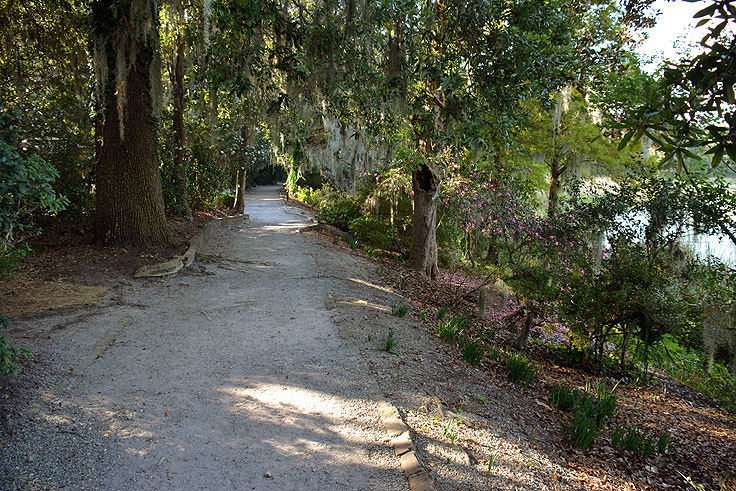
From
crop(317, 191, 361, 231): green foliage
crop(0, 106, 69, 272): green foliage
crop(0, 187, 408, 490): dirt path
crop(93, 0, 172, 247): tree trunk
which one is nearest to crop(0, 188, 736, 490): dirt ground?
crop(0, 187, 408, 490): dirt path

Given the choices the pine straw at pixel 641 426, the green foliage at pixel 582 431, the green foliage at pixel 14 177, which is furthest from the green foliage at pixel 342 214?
the green foliage at pixel 14 177

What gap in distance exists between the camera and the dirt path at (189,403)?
261 cm

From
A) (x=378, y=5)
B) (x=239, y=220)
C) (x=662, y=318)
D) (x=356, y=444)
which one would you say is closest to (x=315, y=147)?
(x=239, y=220)

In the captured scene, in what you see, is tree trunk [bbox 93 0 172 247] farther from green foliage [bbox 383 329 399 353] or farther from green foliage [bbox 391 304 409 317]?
green foliage [bbox 383 329 399 353]

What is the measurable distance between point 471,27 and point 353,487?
5.21 metres

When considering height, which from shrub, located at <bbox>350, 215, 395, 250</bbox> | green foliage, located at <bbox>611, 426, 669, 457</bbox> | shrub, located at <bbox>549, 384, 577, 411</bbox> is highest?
shrub, located at <bbox>350, 215, 395, 250</bbox>

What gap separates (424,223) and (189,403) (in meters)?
6.63

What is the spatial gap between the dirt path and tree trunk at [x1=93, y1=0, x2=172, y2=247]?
1.71m

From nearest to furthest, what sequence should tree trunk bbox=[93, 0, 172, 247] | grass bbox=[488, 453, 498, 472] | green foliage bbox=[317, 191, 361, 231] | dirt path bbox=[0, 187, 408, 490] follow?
dirt path bbox=[0, 187, 408, 490] < grass bbox=[488, 453, 498, 472] < tree trunk bbox=[93, 0, 172, 247] < green foliage bbox=[317, 191, 361, 231]

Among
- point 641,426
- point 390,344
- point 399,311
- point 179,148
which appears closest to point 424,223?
point 399,311

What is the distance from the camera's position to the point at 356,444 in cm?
304

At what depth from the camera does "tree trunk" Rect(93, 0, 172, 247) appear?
262 inches

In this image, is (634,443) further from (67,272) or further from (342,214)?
(342,214)

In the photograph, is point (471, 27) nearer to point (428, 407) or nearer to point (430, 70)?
point (430, 70)
